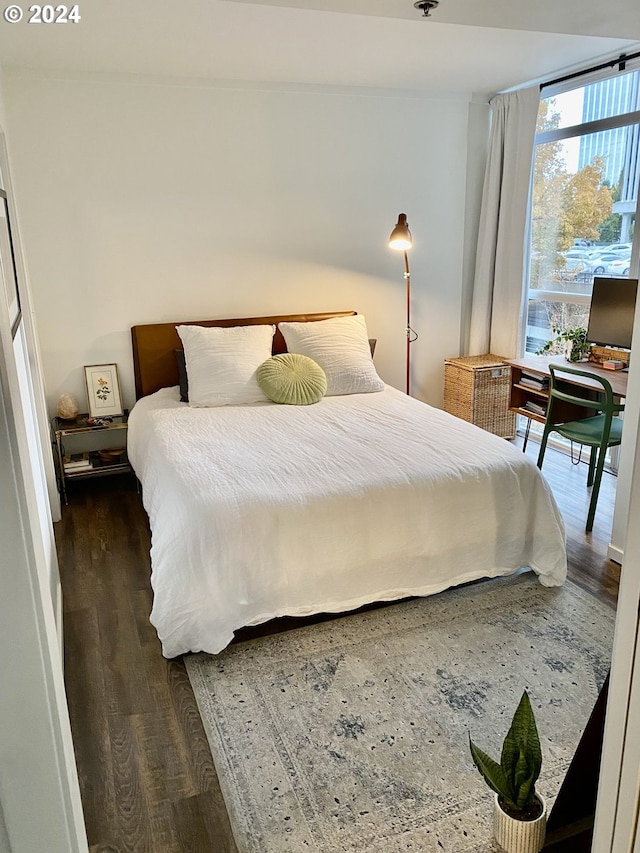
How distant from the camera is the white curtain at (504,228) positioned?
445cm

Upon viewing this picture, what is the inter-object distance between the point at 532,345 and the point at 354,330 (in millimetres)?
1432

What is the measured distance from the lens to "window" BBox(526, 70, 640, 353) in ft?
Answer: 13.0

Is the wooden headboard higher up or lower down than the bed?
higher up

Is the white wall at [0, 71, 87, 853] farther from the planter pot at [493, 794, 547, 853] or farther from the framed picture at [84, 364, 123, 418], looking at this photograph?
the framed picture at [84, 364, 123, 418]

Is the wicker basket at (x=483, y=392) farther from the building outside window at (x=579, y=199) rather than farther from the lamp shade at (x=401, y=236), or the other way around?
the lamp shade at (x=401, y=236)

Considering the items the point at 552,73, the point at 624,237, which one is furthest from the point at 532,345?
the point at 552,73

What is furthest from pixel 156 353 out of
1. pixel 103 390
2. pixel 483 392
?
pixel 483 392

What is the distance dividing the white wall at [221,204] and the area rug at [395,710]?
2416 mm

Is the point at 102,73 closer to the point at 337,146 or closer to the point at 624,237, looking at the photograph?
the point at 337,146

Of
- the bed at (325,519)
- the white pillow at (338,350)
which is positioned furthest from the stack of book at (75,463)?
the white pillow at (338,350)

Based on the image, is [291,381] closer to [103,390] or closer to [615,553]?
[103,390]

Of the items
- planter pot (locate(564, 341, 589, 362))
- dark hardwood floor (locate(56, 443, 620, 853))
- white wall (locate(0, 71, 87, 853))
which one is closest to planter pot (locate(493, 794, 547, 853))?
dark hardwood floor (locate(56, 443, 620, 853))

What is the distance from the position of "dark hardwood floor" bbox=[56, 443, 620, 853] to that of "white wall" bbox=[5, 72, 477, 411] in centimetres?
132

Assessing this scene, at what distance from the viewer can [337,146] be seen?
445 cm
